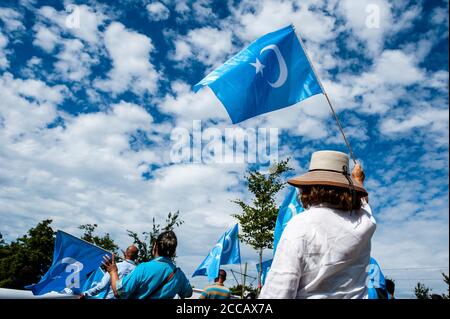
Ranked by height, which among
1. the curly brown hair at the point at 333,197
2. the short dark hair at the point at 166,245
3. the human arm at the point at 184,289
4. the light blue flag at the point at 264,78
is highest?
the light blue flag at the point at 264,78

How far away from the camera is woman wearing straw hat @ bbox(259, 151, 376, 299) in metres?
1.77

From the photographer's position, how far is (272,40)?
20.0 ft

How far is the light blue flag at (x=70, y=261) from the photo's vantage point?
22.0 ft

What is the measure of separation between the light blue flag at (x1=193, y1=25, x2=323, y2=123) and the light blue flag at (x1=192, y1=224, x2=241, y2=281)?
8985 mm

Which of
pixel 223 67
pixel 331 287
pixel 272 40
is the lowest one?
pixel 331 287

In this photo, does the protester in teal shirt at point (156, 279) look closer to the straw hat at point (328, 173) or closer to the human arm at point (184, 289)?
the human arm at point (184, 289)

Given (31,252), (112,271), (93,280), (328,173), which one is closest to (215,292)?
(93,280)

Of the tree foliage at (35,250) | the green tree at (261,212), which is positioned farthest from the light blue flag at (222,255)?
A: the tree foliage at (35,250)

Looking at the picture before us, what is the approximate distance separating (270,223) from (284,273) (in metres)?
19.1

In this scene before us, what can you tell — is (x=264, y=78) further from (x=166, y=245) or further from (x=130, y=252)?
(x=130, y=252)

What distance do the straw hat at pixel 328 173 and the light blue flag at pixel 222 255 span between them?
11.8m

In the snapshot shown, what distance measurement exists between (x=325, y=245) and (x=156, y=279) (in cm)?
240
